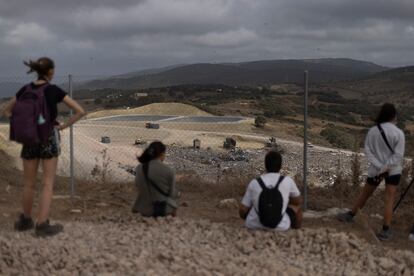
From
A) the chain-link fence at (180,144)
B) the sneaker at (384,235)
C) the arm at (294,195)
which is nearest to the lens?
the arm at (294,195)

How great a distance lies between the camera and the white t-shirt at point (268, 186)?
225 inches

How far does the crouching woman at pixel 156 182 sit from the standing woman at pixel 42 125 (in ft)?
3.48

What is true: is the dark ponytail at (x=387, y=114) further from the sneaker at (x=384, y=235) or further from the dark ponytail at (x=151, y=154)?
the dark ponytail at (x=151, y=154)

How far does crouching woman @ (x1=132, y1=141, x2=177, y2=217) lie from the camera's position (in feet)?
21.0

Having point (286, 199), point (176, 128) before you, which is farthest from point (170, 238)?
point (176, 128)

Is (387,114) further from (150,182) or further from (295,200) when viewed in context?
(150,182)

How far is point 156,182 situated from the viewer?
21.0 ft

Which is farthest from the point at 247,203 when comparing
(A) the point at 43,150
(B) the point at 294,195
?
(A) the point at 43,150

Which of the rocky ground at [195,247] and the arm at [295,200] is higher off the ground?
the arm at [295,200]

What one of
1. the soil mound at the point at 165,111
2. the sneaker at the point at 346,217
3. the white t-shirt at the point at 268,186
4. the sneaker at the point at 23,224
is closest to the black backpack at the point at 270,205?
the white t-shirt at the point at 268,186

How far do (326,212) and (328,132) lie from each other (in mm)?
39818

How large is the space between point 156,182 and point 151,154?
30 centimetres

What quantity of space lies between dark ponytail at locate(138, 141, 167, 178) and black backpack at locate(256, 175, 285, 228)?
1256mm

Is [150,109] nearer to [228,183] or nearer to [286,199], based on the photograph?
[228,183]
